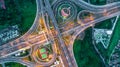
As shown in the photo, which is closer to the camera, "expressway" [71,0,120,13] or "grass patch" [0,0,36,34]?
"grass patch" [0,0,36,34]

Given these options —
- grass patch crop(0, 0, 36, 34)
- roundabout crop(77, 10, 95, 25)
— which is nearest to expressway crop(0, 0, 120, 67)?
roundabout crop(77, 10, 95, 25)

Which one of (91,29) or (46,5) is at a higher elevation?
(46,5)

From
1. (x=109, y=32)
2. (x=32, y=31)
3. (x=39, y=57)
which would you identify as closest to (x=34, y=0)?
(x=32, y=31)

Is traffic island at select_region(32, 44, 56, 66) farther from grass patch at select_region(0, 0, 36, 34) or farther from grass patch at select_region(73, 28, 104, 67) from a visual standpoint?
grass patch at select_region(73, 28, 104, 67)

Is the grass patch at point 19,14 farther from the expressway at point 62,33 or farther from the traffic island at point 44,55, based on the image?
the traffic island at point 44,55

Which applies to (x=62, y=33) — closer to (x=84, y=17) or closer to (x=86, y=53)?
(x=84, y=17)

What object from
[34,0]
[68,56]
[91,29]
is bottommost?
[68,56]

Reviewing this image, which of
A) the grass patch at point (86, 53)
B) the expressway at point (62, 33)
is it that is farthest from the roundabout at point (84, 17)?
the grass patch at point (86, 53)

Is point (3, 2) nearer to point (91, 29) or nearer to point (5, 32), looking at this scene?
point (5, 32)

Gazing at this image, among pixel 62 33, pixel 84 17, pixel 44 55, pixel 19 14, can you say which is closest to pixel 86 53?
pixel 62 33

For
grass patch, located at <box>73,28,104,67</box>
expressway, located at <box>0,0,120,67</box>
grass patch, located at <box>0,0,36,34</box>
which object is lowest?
grass patch, located at <box>73,28,104,67</box>

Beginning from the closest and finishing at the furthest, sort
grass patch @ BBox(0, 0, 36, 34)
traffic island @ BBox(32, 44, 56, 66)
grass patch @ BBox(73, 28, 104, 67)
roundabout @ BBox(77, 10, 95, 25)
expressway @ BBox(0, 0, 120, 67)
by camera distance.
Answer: grass patch @ BBox(0, 0, 36, 34) < expressway @ BBox(0, 0, 120, 67) < traffic island @ BBox(32, 44, 56, 66) < grass patch @ BBox(73, 28, 104, 67) < roundabout @ BBox(77, 10, 95, 25)
